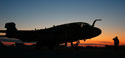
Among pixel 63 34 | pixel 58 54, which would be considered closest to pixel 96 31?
pixel 63 34

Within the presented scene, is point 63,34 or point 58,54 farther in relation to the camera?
point 63,34

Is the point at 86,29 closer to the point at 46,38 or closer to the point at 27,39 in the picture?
the point at 46,38

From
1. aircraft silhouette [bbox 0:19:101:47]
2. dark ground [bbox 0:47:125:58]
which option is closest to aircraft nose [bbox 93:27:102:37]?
aircraft silhouette [bbox 0:19:101:47]

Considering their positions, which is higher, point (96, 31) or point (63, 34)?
point (96, 31)

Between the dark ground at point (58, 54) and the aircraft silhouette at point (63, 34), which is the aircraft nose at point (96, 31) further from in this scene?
the dark ground at point (58, 54)

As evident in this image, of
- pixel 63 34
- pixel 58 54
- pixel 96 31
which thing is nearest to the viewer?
pixel 58 54

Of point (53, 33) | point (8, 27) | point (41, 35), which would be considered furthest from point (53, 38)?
point (8, 27)

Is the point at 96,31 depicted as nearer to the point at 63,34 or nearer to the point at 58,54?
the point at 63,34

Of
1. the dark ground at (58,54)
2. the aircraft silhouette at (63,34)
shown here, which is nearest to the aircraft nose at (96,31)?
the aircraft silhouette at (63,34)

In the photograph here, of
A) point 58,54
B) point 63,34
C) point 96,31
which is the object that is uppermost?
point 96,31

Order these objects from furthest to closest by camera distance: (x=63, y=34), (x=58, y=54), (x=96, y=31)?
(x=63, y=34) < (x=96, y=31) < (x=58, y=54)

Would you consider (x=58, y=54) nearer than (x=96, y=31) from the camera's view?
Yes

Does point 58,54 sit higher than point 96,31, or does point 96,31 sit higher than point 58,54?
point 96,31

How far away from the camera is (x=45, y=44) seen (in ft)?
66.5
